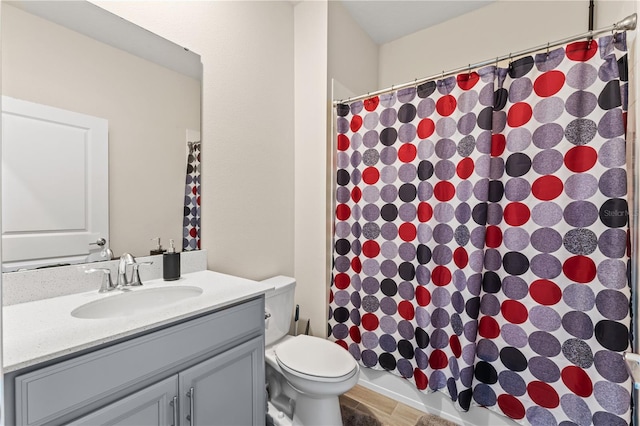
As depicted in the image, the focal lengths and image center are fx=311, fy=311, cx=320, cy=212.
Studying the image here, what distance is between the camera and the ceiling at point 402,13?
214cm

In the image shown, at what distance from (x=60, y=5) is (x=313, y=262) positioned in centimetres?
172

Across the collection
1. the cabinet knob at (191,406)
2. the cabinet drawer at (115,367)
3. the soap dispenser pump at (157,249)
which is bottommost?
the cabinet knob at (191,406)

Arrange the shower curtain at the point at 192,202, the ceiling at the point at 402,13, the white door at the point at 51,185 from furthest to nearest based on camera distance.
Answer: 1. the ceiling at the point at 402,13
2. the shower curtain at the point at 192,202
3. the white door at the point at 51,185

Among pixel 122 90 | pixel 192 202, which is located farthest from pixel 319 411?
pixel 122 90

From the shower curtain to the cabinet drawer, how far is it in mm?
518

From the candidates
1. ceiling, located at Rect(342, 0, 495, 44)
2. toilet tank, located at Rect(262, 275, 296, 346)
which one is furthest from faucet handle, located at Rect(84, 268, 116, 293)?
ceiling, located at Rect(342, 0, 495, 44)

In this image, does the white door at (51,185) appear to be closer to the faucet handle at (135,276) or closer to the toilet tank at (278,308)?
the faucet handle at (135,276)

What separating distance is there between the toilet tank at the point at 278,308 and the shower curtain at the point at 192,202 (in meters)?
0.48

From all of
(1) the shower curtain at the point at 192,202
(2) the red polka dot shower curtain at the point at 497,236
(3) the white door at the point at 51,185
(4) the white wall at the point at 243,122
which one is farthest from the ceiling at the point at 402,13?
(3) the white door at the point at 51,185

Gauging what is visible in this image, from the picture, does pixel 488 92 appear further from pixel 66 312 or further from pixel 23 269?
pixel 23 269

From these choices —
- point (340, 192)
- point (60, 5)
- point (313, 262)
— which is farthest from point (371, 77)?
point (60, 5)

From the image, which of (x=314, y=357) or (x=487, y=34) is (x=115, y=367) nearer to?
(x=314, y=357)

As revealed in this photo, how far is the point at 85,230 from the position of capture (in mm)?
1214

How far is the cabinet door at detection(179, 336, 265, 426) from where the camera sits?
106 cm
